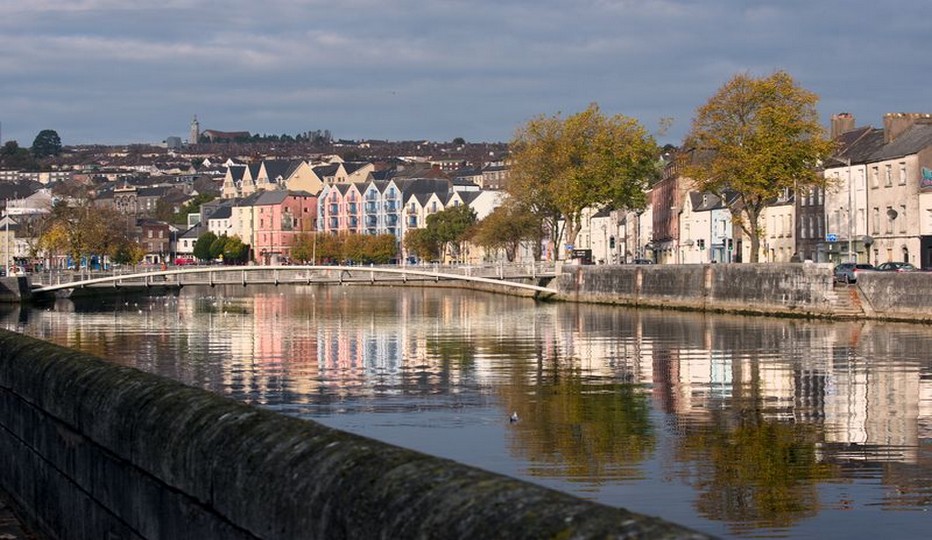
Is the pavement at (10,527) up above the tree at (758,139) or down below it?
below

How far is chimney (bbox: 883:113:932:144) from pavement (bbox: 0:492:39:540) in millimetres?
89273

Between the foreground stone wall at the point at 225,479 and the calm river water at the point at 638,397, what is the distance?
9.31m

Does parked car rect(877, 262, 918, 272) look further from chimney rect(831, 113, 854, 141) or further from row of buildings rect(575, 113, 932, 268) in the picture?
chimney rect(831, 113, 854, 141)

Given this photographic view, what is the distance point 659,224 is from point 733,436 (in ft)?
444

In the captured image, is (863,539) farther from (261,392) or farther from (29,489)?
(261,392)

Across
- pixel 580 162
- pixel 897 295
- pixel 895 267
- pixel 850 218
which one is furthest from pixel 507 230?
pixel 897 295

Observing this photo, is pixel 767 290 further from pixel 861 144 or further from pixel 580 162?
pixel 580 162

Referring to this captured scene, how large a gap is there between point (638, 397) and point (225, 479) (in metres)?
30.6

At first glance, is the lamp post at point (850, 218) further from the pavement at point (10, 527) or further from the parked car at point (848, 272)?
the pavement at point (10, 527)

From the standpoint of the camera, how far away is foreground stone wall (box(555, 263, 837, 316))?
77688mm

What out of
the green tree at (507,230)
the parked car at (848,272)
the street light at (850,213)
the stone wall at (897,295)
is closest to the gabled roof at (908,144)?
the street light at (850,213)

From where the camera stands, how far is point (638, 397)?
38.4 meters

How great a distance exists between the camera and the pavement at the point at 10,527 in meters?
A: 13.7

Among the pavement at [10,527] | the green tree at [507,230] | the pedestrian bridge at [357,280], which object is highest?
the green tree at [507,230]
